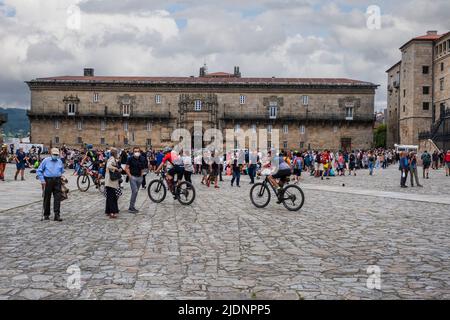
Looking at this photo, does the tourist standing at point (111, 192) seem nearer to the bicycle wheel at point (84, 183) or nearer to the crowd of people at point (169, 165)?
the crowd of people at point (169, 165)

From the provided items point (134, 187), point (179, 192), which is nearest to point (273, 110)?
point (179, 192)

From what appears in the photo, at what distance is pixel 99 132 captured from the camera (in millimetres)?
63781

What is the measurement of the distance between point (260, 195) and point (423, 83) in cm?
5149

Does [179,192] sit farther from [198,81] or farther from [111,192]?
[198,81]

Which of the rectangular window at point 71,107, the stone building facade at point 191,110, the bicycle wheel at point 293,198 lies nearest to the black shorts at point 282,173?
the bicycle wheel at point 293,198

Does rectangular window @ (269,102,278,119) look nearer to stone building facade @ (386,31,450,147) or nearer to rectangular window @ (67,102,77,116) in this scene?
stone building facade @ (386,31,450,147)

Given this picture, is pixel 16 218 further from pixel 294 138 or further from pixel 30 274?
pixel 294 138

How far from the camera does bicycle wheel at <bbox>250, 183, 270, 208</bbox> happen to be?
13.0m

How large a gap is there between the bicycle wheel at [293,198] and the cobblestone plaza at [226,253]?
0.23m

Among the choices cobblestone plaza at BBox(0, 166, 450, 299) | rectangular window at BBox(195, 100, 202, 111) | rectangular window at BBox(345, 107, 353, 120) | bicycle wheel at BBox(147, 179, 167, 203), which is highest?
rectangular window at BBox(195, 100, 202, 111)

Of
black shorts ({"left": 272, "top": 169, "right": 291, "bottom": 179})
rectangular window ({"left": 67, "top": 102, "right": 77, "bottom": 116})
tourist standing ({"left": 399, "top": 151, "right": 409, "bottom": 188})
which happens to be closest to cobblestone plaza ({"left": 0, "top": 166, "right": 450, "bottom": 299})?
black shorts ({"left": 272, "top": 169, "right": 291, "bottom": 179})

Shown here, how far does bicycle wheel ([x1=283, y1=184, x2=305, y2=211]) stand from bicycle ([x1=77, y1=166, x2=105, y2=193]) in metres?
7.38
